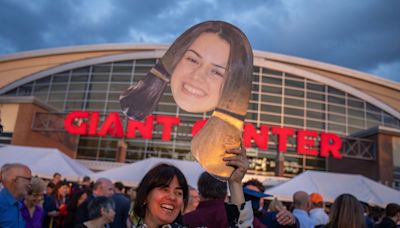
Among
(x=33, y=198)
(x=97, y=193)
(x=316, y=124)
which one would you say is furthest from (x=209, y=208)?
(x=316, y=124)

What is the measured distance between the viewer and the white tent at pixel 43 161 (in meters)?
11.5

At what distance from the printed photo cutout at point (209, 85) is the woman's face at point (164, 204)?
0.83 feet

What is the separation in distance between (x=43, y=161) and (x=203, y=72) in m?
10.7

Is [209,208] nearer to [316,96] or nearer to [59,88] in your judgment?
[316,96]

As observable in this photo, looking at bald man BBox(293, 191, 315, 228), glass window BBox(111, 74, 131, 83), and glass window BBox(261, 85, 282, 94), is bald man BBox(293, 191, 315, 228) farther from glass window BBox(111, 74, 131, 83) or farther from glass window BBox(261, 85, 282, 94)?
glass window BBox(111, 74, 131, 83)

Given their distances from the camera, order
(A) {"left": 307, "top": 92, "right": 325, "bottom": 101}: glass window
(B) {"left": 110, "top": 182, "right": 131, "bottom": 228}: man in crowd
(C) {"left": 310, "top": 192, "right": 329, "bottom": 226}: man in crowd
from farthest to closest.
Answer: (A) {"left": 307, "top": 92, "right": 325, "bottom": 101}: glass window, (B) {"left": 110, "top": 182, "right": 131, "bottom": 228}: man in crowd, (C) {"left": 310, "top": 192, "right": 329, "bottom": 226}: man in crowd

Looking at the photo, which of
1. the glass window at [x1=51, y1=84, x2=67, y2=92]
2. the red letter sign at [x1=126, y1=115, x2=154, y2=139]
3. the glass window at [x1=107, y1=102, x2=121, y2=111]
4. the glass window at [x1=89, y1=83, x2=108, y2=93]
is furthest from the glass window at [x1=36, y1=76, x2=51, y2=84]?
the red letter sign at [x1=126, y1=115, x2=154, y2=139]

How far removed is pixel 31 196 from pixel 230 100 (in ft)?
11.0

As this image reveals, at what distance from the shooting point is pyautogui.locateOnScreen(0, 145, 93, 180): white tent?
1147cm

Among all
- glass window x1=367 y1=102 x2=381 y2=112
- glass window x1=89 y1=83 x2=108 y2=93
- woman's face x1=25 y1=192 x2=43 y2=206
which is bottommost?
woman's face x1=25 y1=192 x2=43 y2=206

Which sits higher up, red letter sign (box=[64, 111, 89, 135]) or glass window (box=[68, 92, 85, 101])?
glass window (box=[68, 92, 85, 101])

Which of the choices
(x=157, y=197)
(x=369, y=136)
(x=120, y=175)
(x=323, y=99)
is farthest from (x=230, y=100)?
(x=323, y=99)

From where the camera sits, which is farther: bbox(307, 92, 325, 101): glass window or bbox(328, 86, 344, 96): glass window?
bbox(328, 86, 344, 96): glass window

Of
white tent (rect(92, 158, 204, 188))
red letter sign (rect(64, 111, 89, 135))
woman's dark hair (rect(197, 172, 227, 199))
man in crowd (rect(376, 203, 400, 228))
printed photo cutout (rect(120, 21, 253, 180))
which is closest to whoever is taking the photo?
printed photo cutout (rect(120, 21, 253, 180))
